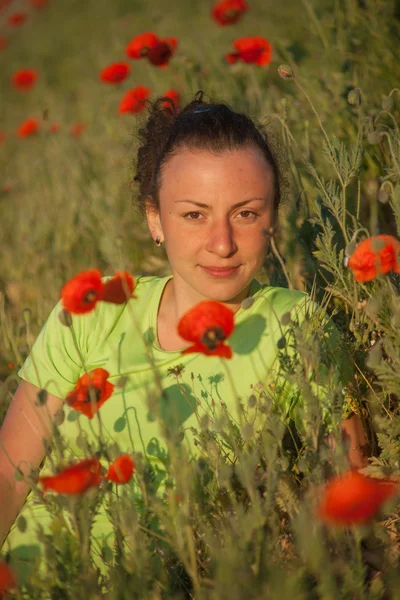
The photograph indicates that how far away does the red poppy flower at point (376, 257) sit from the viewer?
1742 millimetres

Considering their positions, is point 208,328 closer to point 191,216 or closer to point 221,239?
point 221,239

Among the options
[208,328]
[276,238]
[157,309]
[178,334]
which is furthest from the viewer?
[276,238]

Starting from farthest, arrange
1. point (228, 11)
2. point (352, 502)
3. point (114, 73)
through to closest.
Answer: point (228, 11) → point (114, 73) → point (352, 502)

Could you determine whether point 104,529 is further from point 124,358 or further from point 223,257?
point 223,257

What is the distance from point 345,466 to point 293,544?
Answer: 34cm

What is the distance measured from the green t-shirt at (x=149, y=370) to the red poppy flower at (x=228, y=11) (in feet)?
7.41

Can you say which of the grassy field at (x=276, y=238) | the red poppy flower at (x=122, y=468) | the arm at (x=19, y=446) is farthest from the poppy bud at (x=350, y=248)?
the arm at (x=19, y=446)

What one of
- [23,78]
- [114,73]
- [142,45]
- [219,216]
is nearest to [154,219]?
[219,216]

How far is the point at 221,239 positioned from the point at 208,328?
488mm

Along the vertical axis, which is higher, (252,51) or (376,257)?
(252,51)

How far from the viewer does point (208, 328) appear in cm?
161

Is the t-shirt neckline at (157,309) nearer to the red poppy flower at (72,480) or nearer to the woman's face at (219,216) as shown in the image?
the woman's face at (219,216)

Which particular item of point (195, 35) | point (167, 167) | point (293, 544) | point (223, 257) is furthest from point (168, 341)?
point (195, 35)

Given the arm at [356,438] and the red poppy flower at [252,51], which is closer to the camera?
the arm at [356,438]
